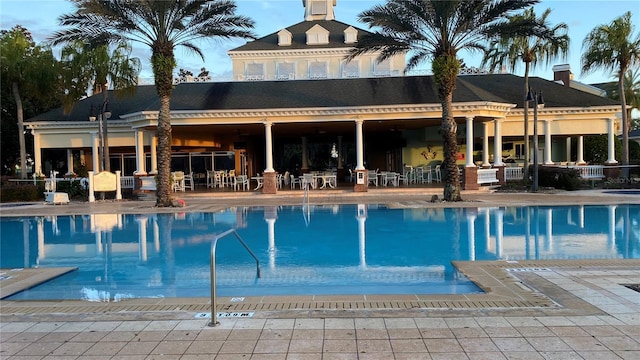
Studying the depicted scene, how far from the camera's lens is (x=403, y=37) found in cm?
1883

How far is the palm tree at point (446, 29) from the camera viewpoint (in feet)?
57.5

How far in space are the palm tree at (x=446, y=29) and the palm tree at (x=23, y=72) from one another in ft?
58.3

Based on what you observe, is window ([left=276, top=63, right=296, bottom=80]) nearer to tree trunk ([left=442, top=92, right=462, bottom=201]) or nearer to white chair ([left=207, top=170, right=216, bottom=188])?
white chair ([left=207, top=170, right=216, bottom=188])

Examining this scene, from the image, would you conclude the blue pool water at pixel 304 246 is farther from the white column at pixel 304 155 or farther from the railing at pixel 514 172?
the white column at pixel 304 155

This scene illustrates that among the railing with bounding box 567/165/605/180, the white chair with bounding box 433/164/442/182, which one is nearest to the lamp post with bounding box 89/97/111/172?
the white chair with bounding box 433/164/442/182

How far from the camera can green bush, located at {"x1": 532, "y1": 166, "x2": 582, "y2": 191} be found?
22.3 metres

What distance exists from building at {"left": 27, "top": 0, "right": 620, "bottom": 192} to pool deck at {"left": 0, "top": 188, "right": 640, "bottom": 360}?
16283mm

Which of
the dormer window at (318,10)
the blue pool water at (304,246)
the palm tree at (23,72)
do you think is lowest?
the blue pool water at (304,246)

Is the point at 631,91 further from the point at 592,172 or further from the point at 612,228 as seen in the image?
the point at 612,228

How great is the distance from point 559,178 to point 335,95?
1125 cm

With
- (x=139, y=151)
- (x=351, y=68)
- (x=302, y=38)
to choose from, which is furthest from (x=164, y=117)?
(x=302, y=38)

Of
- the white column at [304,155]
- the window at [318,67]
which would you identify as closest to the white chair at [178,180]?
the white column at [304,155]

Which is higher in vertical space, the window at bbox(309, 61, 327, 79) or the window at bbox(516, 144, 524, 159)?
the window at bbox(309, 61, 327, 79)

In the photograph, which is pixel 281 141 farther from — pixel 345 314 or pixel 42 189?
pixel 345 314
